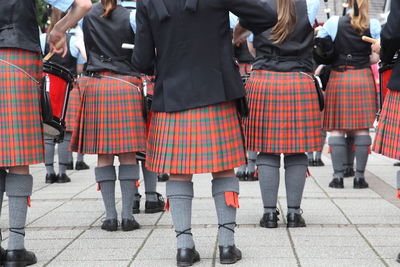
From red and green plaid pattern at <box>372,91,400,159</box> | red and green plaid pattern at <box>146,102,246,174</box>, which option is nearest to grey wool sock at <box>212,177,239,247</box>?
red and green plaid pattern at <box>146,102,246,174</box>

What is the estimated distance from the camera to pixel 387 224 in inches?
182

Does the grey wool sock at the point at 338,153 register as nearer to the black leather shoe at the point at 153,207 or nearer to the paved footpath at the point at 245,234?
the paved footpath at the point at 245,234

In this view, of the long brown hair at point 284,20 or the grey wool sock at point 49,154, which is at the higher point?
the long brown hair at point 284,20

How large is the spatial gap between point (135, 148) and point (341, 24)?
282 centimetres

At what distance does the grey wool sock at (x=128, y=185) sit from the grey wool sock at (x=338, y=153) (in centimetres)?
262

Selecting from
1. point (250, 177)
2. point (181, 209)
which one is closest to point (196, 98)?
point (181, 209)

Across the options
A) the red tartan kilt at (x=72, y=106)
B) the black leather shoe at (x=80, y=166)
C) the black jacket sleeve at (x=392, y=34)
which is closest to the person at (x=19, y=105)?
the black jacket sleeve at (x=392, y=34)

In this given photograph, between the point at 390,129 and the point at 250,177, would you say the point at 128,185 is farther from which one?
the point at 250,177

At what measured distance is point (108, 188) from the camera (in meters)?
4.68

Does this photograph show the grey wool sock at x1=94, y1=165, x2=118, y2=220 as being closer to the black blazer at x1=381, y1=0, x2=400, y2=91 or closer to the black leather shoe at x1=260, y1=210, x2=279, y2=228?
the black leather shoe at x1=260, y1=210, x2=279, y2=228

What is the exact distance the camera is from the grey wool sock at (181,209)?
3.61 metres

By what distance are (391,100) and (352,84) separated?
261cm

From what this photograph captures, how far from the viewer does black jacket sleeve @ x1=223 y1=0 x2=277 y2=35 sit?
346 centimetres

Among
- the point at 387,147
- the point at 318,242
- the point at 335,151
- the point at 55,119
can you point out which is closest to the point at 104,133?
the point at 55,119
